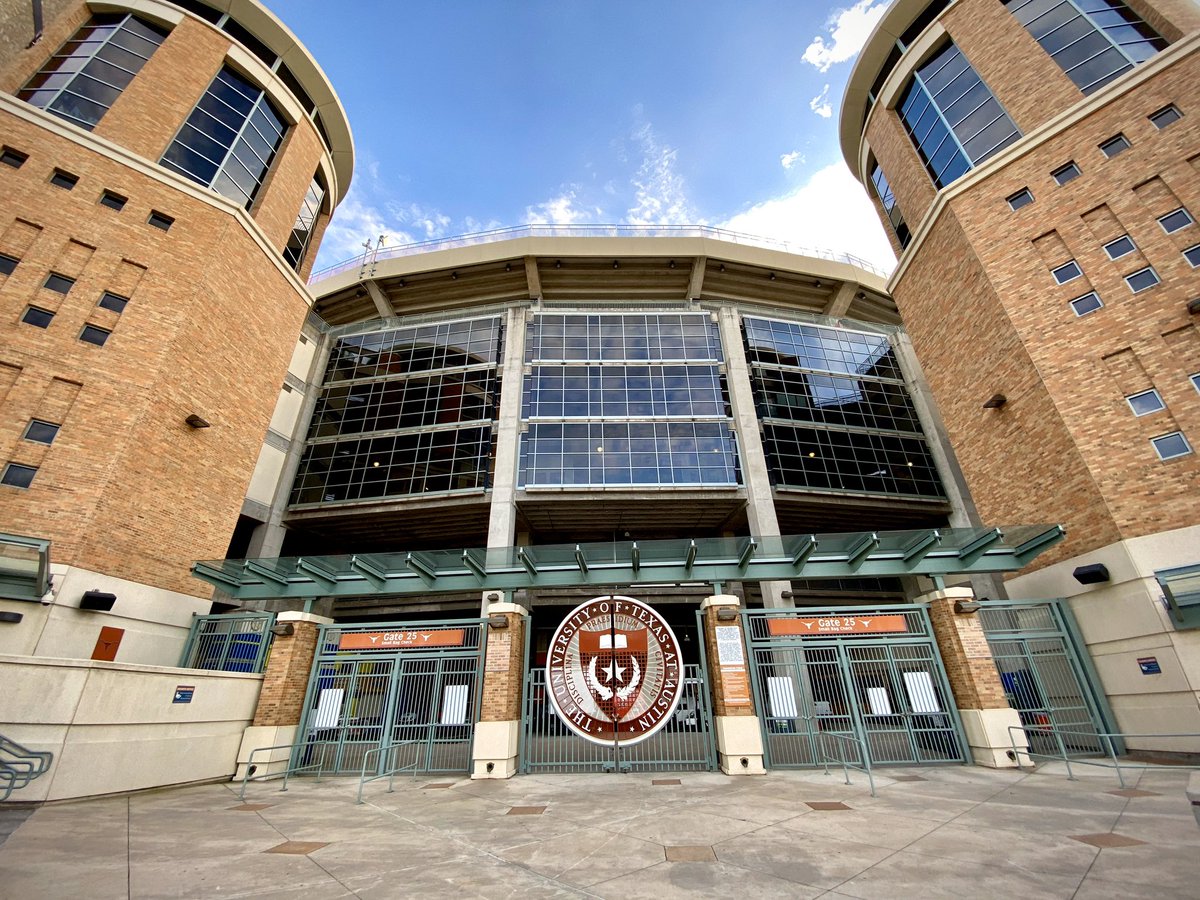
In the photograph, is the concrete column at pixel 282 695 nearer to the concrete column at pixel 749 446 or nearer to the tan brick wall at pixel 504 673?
the tan brick wall at pixel 504 673

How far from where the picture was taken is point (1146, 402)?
13.2m

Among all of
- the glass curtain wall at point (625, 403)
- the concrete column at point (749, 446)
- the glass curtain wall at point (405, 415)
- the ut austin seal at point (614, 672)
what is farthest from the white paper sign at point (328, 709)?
the concrete column at point (749, 446)

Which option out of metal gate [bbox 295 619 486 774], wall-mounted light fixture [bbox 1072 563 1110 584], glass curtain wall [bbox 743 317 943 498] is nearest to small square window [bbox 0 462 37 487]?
metal gate [bbox 295 619 486 774]

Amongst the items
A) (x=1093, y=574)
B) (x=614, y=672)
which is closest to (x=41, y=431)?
(x=614, y=672)

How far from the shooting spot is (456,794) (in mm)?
8859

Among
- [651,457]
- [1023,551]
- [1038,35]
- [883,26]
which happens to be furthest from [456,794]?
[883,26]

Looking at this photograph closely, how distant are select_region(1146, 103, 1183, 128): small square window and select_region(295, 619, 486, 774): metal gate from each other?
24.9 meters

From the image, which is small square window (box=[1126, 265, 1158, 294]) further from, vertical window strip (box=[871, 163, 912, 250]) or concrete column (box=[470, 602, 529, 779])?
concrete column (box=[470, 602, 529, 779])

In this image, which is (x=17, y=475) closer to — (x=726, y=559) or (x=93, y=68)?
(x=93, y=68)

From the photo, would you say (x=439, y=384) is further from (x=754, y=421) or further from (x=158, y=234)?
(x=754, y=421)

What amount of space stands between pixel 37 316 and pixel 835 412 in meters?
33.6

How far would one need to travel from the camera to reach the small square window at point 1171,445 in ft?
40.5

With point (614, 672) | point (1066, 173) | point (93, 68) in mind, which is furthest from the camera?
point (93, 68)

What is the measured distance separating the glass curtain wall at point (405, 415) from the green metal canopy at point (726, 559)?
41.2 ft
